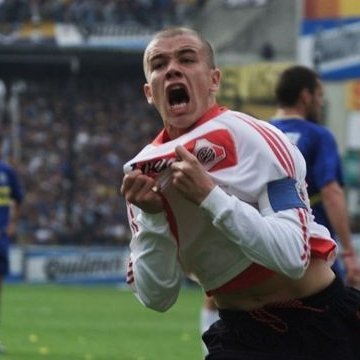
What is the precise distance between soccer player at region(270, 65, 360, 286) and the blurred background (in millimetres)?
19874

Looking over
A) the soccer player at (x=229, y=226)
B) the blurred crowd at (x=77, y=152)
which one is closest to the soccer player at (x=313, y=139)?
the soccer player at (x=229, y=226)

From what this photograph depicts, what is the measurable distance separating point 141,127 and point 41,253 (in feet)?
26.8

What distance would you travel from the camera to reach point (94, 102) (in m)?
39.0

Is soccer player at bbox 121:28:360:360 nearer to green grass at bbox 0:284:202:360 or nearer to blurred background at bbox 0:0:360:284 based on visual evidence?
green grass at bbox 0:284:202:360

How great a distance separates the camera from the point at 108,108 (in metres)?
39.2

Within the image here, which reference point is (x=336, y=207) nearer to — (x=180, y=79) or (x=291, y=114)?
(x=291, y=114)

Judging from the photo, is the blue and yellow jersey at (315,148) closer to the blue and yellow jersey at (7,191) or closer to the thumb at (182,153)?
the thumb at (182,153)

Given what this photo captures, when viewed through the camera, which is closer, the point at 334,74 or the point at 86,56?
the point at 334,74

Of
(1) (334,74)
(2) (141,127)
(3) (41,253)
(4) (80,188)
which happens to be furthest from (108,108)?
(1) (334,74)

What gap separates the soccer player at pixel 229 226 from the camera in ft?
16.0

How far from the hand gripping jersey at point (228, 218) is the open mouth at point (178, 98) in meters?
0.10

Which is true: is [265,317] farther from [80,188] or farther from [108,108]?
[108,108]

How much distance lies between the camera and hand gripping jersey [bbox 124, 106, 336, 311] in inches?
192

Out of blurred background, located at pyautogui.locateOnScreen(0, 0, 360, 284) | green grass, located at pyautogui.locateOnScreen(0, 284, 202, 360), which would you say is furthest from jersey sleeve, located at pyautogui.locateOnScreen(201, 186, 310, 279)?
blurred background, located at pyautogui.locateOnScreen(0, 0, 360, 284)
